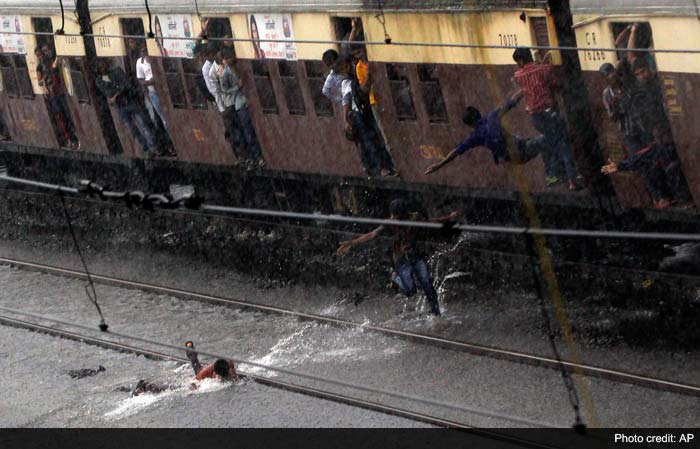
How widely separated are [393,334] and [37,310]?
15.9 ft

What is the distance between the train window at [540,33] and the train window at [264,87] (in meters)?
4.46

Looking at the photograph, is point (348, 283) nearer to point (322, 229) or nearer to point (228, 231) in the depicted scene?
point (322, 229)

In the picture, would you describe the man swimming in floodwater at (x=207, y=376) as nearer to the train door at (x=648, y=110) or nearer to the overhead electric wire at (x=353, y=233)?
the overhead electric wire at (x=353, y=233)

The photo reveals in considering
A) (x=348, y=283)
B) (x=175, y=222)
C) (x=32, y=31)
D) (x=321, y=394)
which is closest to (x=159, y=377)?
(x=321, y=394)

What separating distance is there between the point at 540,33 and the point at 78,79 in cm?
912

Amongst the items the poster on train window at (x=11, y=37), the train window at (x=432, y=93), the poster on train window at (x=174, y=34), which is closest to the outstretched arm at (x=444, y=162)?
the train window at (x=432, y=93)

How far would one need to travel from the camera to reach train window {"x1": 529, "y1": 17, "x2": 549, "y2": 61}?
1248cm

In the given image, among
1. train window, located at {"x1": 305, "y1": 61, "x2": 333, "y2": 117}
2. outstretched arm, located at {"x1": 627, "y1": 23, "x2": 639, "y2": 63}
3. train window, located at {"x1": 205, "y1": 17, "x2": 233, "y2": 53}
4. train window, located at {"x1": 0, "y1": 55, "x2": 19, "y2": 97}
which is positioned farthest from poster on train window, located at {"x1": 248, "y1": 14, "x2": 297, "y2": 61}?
train window, located at {"x1": 0, "y1": 55, "x2": 19, "y2": 97}

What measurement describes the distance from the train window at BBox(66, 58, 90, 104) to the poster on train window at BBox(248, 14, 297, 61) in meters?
4.22

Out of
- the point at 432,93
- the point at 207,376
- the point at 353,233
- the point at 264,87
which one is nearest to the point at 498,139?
the point at 432,93

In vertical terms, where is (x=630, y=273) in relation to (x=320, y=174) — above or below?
below

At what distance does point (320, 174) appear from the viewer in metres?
16.4

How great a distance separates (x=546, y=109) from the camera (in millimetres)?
12898

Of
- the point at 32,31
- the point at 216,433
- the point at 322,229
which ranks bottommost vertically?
the point at 216,433
